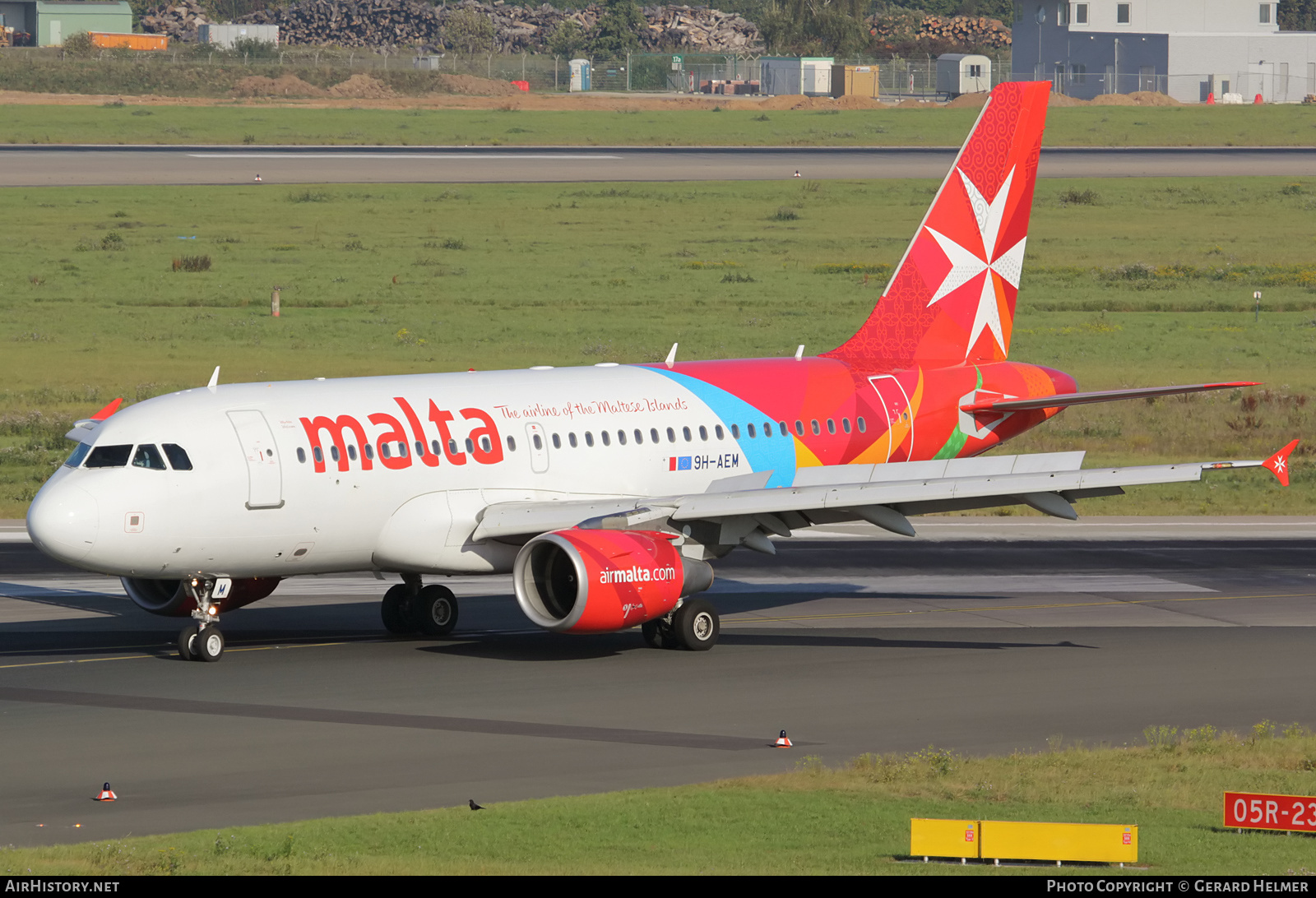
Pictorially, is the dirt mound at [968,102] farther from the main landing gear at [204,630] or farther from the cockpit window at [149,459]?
the cockpit window at [149,459]

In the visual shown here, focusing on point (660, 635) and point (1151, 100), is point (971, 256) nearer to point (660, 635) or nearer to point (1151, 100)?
point (660, 635)

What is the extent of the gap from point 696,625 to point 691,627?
0.11 m

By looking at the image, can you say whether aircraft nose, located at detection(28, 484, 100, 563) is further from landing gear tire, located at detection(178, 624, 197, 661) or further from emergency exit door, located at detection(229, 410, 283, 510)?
landing gear tire, located at detection(178, 624, 197, 661)

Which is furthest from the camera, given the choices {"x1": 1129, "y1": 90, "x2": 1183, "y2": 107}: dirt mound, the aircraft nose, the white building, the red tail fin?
the white building

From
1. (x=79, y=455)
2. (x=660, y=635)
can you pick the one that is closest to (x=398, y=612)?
(x=660, y=635)

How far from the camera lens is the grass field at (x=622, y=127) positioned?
156375mm

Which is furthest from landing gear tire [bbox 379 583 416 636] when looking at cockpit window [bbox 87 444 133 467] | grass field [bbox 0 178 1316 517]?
grass field [bbox 0 178 1316 517]

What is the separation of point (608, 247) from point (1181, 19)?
380ft

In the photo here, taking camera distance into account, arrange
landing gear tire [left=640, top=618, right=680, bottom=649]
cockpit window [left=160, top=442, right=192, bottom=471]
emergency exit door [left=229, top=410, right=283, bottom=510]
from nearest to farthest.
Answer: cockpit window [left=160, top=442, right=192, bottom=471], emergency exit door [left=229, top=410, right=283, bottom=510], landing gear tire [left=640, top=618, right=680, bottom=649]

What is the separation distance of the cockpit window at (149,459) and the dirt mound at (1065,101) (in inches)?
6452

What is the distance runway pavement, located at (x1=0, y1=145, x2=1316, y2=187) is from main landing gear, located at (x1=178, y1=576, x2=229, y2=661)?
94.7 meters

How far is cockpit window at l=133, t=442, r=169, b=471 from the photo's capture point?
3100 centimetres

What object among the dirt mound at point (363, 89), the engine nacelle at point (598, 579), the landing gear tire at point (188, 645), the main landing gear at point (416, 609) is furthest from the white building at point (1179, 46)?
the landing gear tire at point (188, 645)
